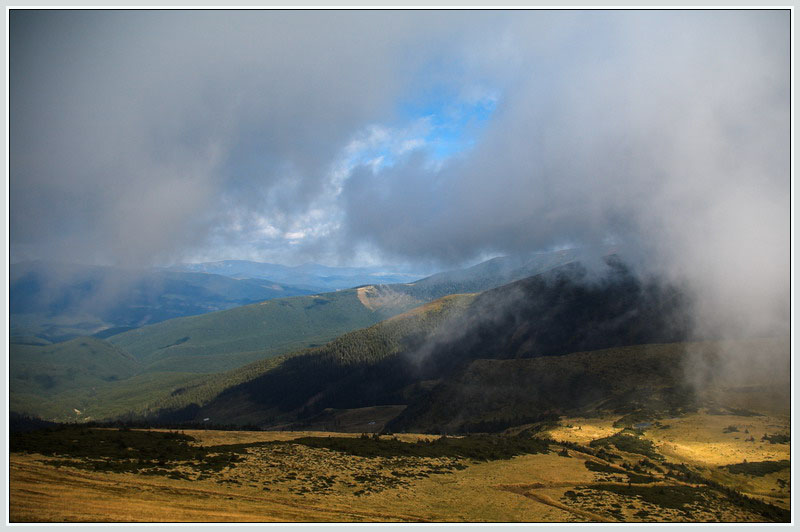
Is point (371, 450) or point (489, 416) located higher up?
point (371, 450)

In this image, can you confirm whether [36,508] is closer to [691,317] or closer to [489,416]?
[489,416]

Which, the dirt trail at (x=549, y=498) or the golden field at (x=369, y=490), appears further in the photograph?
the dirt trail at (x=549, y=498)

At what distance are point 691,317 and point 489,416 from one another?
4380 inches

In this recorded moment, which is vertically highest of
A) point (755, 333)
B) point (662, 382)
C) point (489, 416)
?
point (755, 333)

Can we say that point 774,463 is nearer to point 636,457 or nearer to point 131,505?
point 636,457

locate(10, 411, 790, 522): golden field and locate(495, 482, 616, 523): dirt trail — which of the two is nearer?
locate(10, 411, 790, 522): golden field

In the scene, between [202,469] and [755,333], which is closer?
[202,469]

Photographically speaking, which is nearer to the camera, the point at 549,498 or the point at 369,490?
the point at 369,490

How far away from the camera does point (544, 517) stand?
110ft

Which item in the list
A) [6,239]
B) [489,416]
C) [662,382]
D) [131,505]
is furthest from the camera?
[489,416]

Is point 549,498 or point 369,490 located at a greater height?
point 369,490

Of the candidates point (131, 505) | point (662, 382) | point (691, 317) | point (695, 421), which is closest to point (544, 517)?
point (131, 505)

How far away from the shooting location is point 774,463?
5897 cm

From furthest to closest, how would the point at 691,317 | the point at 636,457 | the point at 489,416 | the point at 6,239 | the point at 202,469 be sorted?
1. the point at 691,317
2. the point at 489,416
3. the point at 636,457
4. the point at 202,469
5. the point at 6,239
